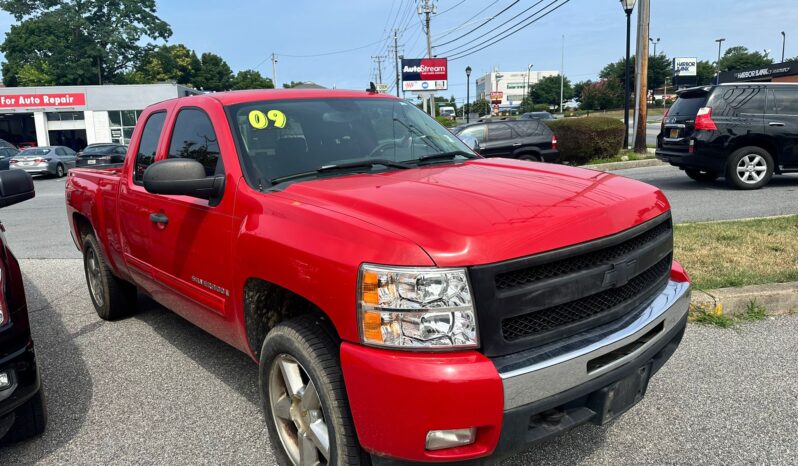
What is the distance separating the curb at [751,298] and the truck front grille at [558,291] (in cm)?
222

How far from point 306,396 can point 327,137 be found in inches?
61.1

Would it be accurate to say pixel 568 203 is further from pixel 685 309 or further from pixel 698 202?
pixel 698 202

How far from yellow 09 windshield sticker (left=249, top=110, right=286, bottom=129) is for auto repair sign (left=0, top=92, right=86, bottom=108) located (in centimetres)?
4376

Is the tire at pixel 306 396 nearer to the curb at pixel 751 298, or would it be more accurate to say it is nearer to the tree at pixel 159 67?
the curb at pixel 751 298

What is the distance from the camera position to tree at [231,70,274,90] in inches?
3890

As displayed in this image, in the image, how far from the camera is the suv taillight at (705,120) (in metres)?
10.2

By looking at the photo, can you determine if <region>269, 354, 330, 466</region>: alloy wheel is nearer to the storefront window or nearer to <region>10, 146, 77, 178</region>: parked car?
<region>10, 146, 77, 178</region>: parked car

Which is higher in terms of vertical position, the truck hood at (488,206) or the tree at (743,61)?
the tree at (743,61)

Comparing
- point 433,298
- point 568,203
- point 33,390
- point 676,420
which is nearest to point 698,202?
point 676,420

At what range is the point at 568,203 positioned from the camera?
7.73ft

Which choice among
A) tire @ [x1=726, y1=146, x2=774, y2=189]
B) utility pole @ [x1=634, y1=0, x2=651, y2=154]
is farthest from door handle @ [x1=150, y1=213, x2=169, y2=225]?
utility pole @ [x1=634, y1=0, x2=651, y2=154]

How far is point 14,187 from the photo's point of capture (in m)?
3.18

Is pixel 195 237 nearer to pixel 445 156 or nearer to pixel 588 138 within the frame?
pixel 445 156

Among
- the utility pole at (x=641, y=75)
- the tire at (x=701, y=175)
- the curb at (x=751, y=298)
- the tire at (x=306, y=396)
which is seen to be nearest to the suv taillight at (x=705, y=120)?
the tire at (x=701, y=175)
